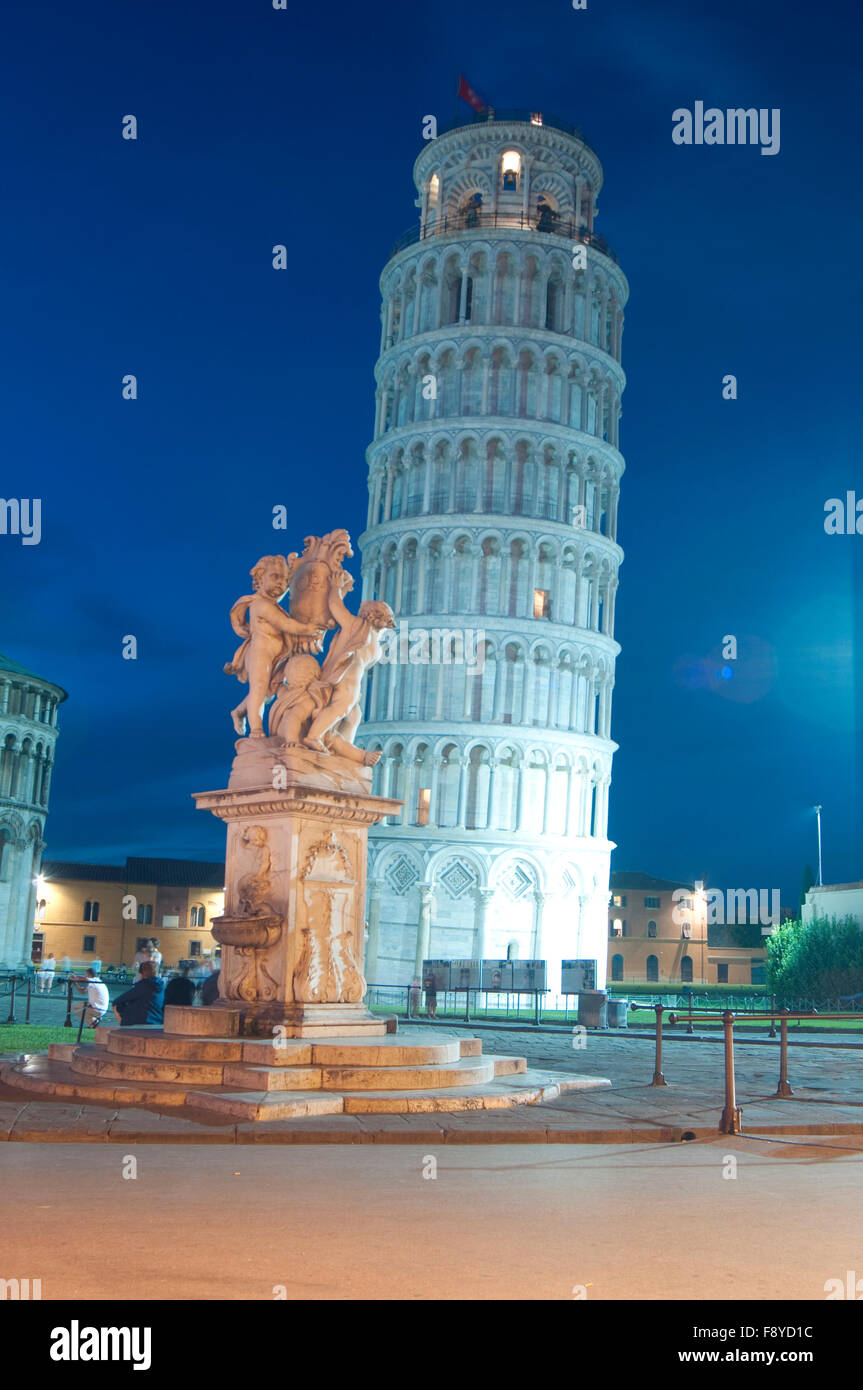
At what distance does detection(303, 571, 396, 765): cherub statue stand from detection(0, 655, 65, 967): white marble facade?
62501 mm

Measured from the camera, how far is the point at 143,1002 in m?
16.5

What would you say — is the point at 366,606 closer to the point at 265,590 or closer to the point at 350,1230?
the point at 265,590

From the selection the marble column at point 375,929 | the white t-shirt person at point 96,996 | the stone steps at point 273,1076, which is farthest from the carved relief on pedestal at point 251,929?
the marble column at point 375,929

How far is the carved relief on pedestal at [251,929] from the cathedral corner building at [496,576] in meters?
45.4

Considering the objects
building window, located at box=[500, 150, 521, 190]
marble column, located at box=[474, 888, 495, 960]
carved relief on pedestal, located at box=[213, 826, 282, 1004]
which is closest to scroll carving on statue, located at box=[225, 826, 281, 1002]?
carved relief on pedestal, located at box=[213, 826, 282, 1004]

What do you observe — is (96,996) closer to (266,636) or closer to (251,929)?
(251,929)

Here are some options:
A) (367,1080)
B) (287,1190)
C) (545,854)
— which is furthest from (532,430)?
(287,1190)

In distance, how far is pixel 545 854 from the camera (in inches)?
2381

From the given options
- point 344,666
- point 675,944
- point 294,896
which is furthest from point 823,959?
point 675,944

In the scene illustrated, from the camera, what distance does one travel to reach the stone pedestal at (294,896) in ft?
44.8

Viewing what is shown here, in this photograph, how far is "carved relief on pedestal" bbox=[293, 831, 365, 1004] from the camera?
45.1ft

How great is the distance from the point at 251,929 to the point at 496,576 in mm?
48729
